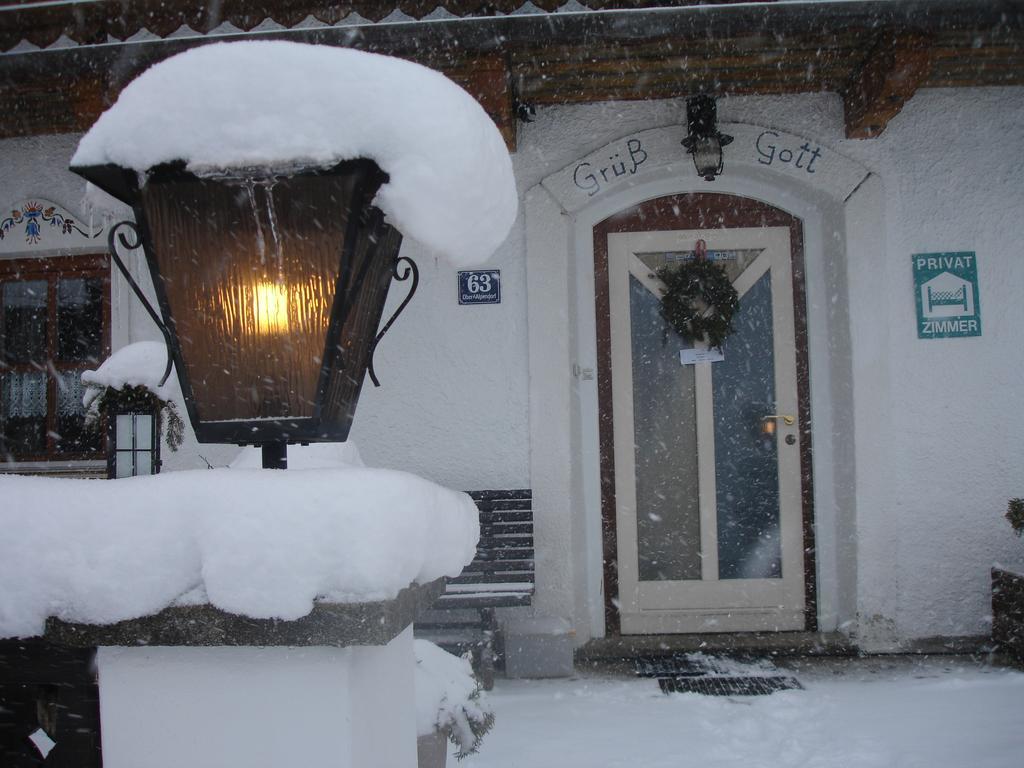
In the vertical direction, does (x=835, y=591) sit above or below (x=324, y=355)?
below

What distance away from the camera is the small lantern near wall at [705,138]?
4230 mm

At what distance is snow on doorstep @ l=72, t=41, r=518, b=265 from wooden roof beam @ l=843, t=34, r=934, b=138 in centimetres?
321

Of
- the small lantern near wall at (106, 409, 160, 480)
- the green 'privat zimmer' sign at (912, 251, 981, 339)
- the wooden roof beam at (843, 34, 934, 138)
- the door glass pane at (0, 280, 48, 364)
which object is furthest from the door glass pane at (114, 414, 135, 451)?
the green 'privat zimmer' sign at (912, 251, 981, 339)

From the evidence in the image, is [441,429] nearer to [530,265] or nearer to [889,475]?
[530,265]

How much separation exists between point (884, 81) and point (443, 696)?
131 inches

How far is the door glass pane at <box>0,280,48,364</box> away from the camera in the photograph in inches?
193

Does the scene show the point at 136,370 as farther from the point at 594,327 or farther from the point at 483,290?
the point at 594,327

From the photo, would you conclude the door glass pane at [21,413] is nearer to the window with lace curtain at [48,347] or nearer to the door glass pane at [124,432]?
the window with lace curtain at [48,347]

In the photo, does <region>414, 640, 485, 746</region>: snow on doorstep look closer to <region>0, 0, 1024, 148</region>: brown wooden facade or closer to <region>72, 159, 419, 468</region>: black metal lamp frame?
<region>72, 159, 419, 468</region>: black metal lamp frame

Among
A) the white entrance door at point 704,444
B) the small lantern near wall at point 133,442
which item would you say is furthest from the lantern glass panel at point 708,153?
the small lantern near wall at point 133,442

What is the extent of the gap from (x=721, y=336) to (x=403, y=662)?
3.49 metres

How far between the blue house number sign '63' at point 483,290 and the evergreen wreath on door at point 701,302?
0.94 meters

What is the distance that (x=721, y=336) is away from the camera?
4.53 meters

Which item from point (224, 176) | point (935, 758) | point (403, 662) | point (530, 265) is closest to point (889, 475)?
point (935, 758)
